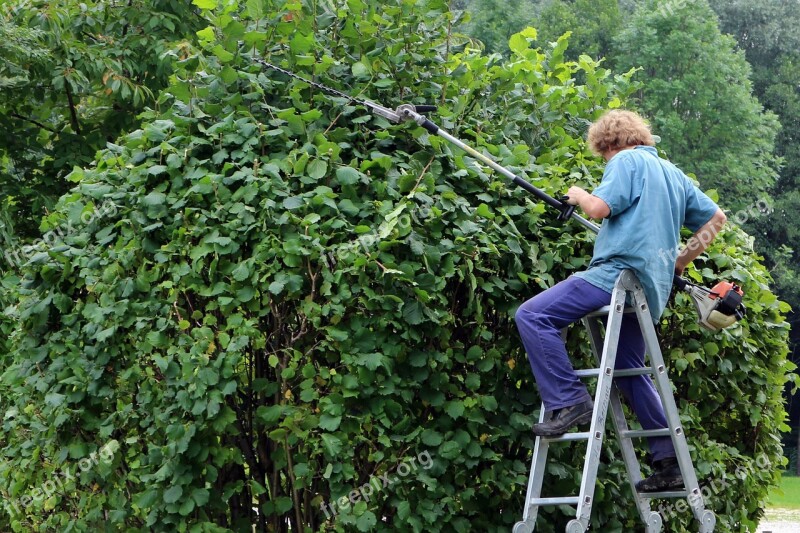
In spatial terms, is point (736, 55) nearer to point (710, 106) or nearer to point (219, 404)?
point (710, 106)

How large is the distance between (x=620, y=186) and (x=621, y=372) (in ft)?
3.00

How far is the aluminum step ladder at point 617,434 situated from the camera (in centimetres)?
484

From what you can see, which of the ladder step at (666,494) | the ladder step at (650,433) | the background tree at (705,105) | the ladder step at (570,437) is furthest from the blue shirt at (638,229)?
the background tree at (705,105)

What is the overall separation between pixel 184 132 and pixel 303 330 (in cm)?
121

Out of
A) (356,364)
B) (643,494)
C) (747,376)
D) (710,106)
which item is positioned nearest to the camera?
(356,364)

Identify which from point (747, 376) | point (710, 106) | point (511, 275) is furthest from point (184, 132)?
point (710, 106)

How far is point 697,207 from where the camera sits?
5480 mm

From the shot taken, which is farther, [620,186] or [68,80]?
[68,80]

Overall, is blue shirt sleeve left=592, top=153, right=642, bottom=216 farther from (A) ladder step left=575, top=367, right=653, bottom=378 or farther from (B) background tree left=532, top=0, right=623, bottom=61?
(B) background tree left=532, top=0, right=623, bottom=61

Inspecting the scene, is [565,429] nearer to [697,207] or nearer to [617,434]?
[617,434]

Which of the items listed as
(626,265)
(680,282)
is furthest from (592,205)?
(680,282)

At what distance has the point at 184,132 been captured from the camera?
530cm

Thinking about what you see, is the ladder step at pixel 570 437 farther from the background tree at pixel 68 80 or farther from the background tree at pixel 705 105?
the background tree at pixel 705 105

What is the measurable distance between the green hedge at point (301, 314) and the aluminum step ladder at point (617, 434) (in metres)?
0.17
